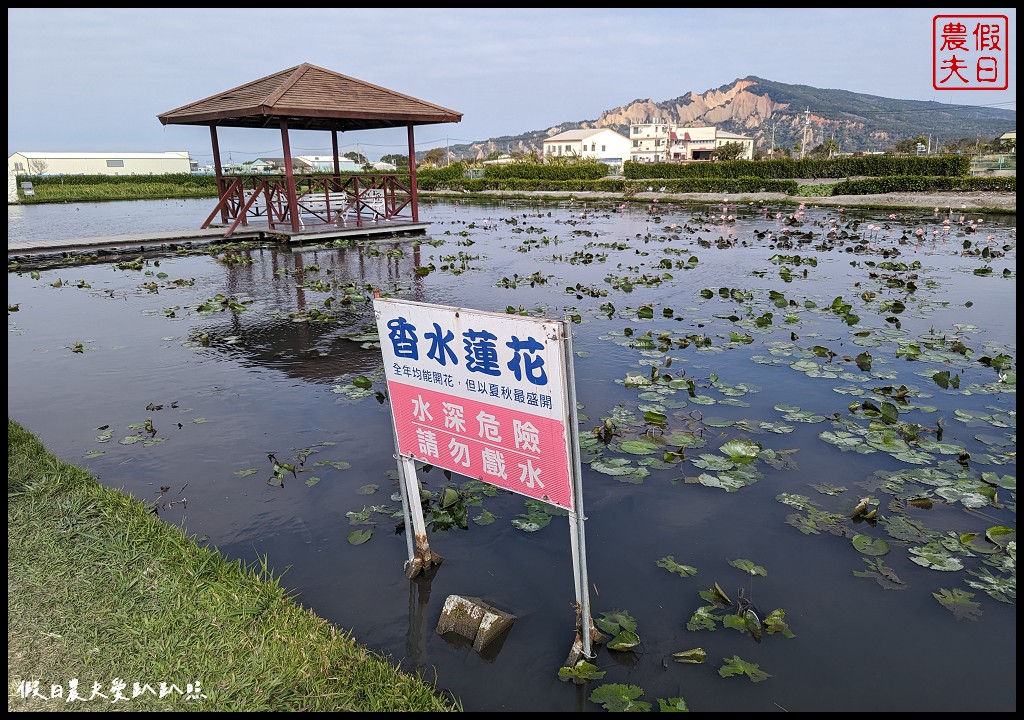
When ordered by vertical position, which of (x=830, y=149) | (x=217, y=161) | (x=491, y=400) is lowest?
(x=491, y=400)

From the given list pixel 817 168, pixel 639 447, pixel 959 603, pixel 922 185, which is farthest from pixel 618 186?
pixel 959 603

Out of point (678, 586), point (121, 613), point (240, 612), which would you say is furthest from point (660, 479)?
point (121, 613)

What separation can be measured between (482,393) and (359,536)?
157cm

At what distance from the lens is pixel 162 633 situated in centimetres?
280

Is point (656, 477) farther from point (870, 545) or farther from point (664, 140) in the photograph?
point (664, 140)

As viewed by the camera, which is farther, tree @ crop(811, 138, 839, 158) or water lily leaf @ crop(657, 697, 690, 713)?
tree @ crop(811, 138, 839, 158)

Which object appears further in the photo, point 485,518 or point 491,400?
point 485,518

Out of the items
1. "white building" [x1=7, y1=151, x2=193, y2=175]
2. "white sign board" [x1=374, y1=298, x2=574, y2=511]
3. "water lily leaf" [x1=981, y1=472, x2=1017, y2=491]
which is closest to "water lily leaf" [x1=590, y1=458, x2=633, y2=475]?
"white sign board" [x1=374, y1=298, x2=574, y2=511]

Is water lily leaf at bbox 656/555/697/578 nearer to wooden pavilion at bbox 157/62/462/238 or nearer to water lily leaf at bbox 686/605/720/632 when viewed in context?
water lily leaf at bbox 686/605/720/632

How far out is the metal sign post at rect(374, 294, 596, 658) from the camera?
99.8 inches

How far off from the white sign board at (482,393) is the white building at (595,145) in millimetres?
98499

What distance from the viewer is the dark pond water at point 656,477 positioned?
9.50 feet

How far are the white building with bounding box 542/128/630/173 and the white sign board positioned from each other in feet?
323

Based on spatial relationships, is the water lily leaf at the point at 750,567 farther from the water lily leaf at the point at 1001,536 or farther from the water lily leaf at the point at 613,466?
the water lily leaf at the point at 1001,536
